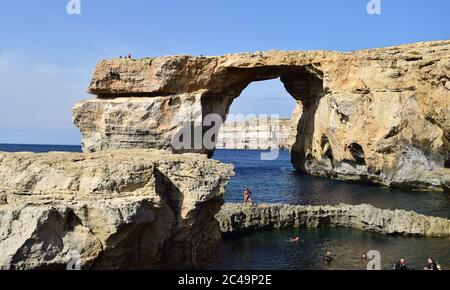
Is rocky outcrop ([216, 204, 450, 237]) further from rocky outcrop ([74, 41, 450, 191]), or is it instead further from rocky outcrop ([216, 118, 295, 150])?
rocky outcrop ([216, 118, 295, 150])

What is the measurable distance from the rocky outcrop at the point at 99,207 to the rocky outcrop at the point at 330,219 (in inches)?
367

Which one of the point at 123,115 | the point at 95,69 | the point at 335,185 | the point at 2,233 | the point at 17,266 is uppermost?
the point at 95,69

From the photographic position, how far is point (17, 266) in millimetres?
9289

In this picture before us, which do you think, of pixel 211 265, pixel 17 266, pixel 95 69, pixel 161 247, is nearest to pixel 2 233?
pixel 17 266

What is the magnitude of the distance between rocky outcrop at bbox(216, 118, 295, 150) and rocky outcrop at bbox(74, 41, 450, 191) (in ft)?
282

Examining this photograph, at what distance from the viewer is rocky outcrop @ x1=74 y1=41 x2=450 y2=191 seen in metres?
38.1

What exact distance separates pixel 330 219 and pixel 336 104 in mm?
21790

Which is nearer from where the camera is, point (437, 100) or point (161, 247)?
point (161, 247)

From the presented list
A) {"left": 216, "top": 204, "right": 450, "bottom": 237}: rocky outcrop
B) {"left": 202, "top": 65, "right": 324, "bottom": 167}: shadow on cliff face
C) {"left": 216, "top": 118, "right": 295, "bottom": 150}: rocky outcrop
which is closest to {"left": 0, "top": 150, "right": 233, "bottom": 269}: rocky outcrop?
{"left": 216, "top": 204, "right": 450, "bottom": 237}: rocky outcrop

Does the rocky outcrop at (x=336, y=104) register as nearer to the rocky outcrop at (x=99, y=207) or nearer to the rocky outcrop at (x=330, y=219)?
the rocky outcrop at (x=330, y=219)

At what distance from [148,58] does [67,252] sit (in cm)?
3397

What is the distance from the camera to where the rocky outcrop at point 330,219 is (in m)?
21.7

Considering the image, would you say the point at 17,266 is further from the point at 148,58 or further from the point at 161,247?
the point at 148,58

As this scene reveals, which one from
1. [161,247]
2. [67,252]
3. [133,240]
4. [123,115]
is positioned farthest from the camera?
[123,115]
